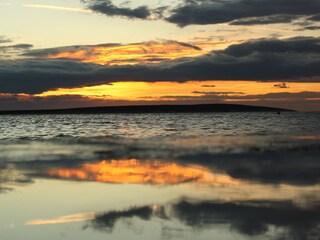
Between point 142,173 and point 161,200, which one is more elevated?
point 161,200

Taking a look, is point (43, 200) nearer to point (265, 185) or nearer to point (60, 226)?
point (60, 226)

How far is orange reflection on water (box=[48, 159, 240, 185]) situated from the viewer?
1505cm

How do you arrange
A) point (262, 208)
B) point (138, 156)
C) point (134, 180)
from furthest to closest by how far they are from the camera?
point (138, 156), point (134, 180), point (262, 208)

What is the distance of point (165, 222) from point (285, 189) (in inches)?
202

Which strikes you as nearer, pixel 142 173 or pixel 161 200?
pixel 161 200

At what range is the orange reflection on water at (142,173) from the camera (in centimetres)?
1505

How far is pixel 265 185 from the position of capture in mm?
13836

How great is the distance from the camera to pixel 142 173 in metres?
17.0

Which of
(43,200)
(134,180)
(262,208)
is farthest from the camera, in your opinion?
(134,180)

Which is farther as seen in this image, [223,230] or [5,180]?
[5,180]

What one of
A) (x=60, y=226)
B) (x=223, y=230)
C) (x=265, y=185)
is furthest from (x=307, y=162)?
(x=60, y=226)

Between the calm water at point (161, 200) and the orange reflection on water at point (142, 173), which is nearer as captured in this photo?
the calm water at point (161, 200)

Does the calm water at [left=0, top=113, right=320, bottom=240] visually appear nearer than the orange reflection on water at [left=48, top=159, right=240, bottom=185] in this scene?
Yes

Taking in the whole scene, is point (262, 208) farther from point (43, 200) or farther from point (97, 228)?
point (43, 200)
